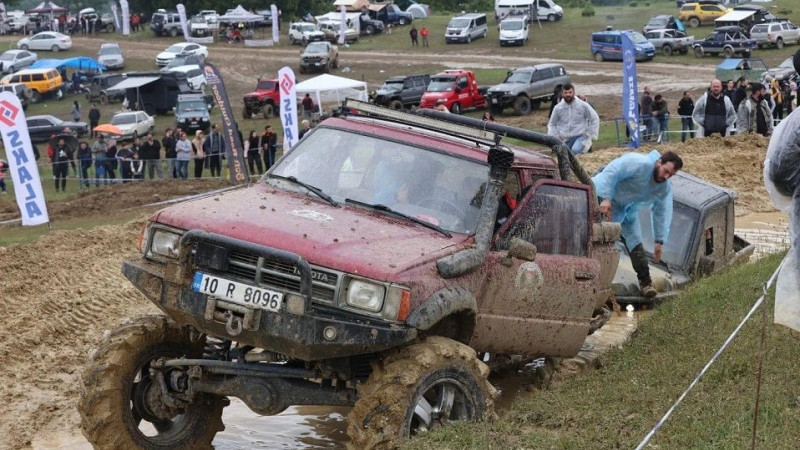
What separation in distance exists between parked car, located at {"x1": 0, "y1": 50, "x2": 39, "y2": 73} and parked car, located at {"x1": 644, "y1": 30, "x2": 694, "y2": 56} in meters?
30.9

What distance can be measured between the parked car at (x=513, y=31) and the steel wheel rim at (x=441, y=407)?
6009cm

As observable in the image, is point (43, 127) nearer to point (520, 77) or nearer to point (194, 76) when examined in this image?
point (194, 76)

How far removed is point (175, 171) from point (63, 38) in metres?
49.9

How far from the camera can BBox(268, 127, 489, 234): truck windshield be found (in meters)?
8.59

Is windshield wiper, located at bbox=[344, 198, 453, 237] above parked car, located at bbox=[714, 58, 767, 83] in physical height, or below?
above

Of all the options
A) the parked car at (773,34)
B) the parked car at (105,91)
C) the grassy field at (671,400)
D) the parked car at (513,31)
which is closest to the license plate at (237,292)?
the grassy field at (671,400)

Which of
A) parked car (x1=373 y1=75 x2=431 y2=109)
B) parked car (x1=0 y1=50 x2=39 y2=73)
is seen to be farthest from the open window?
parked car (x1=0 y1=50 x2=39 y2=73)

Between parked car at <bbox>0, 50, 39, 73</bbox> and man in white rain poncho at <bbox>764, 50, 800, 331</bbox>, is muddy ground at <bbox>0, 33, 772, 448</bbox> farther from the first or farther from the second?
parked car at <bbox>0, 50, 39, 73</bbox>

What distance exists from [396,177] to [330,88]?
3151cm

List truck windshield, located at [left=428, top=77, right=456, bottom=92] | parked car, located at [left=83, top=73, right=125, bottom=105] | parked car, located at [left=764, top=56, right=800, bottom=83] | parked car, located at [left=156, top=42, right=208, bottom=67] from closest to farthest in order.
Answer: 1. parked car, located at [left=764, top=56, right=800, bottom=83]
2. truck windshield, located at [left=428, top=77, right=456, bottom=92]
3. parked car, located at [left=83, top=73, right=125, bottom=105]
4. parked car, located at [left=156, top=42, right=208, bottom=67]

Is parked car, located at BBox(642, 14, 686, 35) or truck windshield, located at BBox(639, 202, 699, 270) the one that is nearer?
truck windshield, located at BBox(639, 202, 699, 270)

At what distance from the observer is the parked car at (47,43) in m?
73.6

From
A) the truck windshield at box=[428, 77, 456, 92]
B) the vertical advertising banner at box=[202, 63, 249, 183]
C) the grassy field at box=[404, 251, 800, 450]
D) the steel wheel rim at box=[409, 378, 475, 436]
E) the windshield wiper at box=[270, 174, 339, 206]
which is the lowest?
the truck windshield at box=[428, 77, 456, 92]

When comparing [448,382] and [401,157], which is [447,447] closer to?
[448,382]
